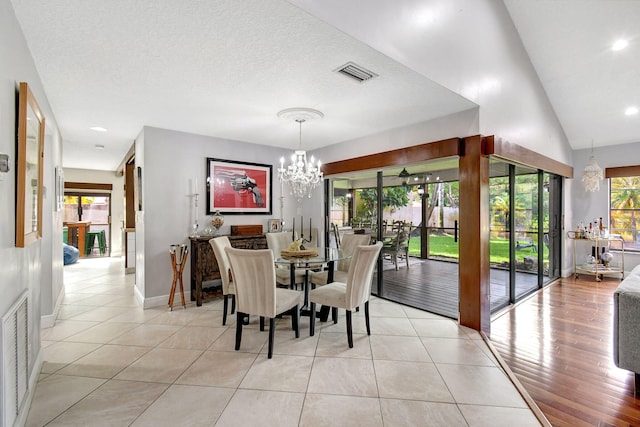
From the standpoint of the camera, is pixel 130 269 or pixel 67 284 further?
pixel 130 269

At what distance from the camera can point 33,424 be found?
1.71m

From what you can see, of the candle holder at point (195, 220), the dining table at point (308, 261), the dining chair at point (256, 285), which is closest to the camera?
the dining chair at point (256, 285)

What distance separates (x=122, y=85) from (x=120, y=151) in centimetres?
351

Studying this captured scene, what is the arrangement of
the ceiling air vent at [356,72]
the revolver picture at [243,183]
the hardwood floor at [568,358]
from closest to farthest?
1. the hardwood floor at [568,358]
2. the ceiling air vent at [356,72]
3. the revolver picture at [243,183]

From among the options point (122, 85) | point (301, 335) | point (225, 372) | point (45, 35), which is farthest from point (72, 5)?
point (301, 335)

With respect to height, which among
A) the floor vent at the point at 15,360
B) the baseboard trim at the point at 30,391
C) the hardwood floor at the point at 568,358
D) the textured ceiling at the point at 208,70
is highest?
the textured ceiling at the point at 208,70

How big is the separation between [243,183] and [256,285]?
2503 mm

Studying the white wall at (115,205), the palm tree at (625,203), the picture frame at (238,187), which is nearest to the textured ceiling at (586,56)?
the palm tree at (625,203)

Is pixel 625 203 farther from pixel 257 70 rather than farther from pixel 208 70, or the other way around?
pixel 208 70

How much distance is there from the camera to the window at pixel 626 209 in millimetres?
5336

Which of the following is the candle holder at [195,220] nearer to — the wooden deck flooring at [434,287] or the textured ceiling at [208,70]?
the textured ceiling at [208,70]

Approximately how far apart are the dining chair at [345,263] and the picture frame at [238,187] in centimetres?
164

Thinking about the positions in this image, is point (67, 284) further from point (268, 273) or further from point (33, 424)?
point (268, 273)

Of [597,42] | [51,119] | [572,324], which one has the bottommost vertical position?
[572,324]
